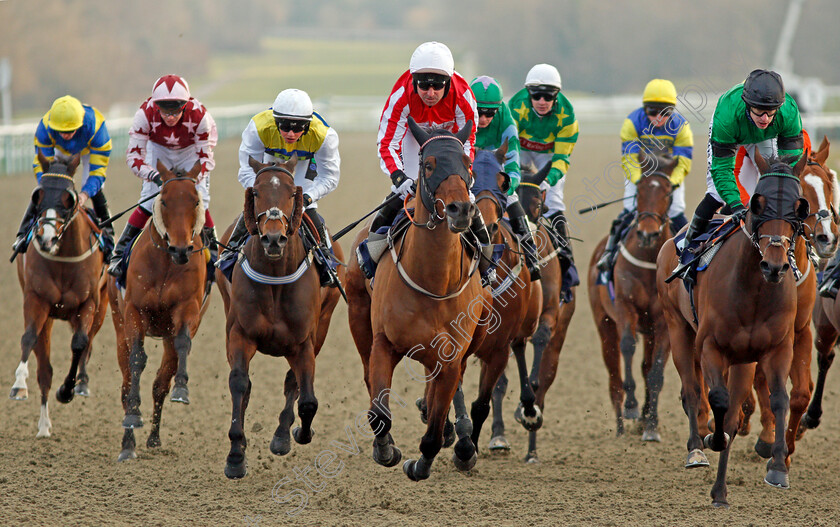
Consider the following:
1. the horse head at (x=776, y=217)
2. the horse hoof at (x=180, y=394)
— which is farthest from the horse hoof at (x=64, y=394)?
the horse head at (x=776, y=217)

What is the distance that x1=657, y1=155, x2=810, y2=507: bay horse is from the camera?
5.32 m

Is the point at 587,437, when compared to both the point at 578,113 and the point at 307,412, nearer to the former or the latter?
the point at 307,412

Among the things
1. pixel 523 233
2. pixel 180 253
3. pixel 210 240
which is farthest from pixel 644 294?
pixel 180 253

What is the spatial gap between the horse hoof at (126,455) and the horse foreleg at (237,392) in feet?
3.95

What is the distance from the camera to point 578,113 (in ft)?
127

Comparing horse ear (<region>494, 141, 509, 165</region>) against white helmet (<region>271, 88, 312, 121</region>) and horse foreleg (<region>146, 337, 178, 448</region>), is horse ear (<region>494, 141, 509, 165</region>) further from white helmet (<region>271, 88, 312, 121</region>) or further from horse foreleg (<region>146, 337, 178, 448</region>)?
horse foreleg (<region>146, 337, 178, 448</region>)

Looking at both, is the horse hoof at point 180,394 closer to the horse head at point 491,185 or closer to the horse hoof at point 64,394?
the horse hoof at point 64,394

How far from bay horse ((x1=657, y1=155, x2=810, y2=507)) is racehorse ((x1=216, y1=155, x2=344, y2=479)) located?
2.41 metres

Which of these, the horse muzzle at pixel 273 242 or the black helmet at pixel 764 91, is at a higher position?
the black helmet at pixel 764 91

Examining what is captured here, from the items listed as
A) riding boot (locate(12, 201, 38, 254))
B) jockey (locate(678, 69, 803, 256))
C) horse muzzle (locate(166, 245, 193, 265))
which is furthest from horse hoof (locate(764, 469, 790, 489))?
riding boot (locate(12, 201, 38, 254))

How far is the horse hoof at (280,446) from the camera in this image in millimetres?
6559

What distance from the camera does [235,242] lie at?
6770 millimetres

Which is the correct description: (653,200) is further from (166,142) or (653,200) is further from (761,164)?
(166,142)

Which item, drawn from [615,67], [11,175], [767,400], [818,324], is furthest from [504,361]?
[615,67]
